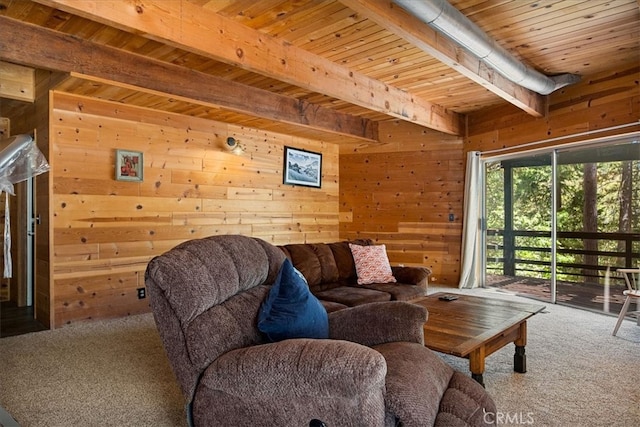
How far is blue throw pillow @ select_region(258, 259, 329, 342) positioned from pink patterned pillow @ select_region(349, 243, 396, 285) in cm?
207

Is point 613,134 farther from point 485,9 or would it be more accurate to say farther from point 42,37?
point 42,37

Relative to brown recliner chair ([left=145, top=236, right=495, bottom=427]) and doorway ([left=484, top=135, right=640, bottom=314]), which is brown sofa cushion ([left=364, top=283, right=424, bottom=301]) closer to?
brown recliner chair ([left=145, top=236, right=495, bottom=427])

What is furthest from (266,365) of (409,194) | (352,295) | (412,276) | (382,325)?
(409,194)

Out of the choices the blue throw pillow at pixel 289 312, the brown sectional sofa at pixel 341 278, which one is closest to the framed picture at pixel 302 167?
the brown sectional sofa at pixel 341 278

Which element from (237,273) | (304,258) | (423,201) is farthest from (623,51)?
(237,273)

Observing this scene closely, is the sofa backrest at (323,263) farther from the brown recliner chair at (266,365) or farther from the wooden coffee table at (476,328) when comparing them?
the brown recliner chair at (266,365)

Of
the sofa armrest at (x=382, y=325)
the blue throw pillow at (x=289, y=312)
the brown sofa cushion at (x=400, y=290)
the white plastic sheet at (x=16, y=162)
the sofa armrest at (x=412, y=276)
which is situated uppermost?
the white plastic sheet at (x=16, y=162)

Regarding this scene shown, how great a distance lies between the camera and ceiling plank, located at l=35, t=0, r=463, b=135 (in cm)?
227

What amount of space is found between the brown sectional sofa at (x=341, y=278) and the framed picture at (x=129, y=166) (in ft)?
6.03

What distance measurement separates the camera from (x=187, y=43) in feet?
8.43

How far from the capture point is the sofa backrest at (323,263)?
352 cm

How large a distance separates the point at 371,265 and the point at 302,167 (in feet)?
8.37

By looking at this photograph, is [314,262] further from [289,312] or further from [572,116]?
[572,116]

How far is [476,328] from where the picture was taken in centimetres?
236
